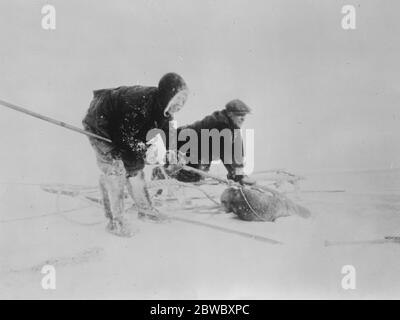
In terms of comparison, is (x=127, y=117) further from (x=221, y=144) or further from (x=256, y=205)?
(x=256, y=205)

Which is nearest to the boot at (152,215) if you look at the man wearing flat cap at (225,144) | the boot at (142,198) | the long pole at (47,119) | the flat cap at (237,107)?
the boot at (142,198)

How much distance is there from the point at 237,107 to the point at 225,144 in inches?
8.2

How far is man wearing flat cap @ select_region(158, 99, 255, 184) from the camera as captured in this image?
2.73 metres

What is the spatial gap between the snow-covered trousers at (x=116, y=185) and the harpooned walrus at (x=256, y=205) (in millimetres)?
436

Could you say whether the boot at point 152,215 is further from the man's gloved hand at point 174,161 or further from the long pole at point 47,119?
the long pole at point 47,119

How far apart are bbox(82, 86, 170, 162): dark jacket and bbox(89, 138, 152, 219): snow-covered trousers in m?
0.06

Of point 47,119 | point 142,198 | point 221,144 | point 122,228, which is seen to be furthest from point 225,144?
point 47,119

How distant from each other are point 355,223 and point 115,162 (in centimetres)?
132

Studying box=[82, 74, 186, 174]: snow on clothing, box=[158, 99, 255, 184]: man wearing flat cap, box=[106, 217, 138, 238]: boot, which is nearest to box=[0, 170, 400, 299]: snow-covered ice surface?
box=[106, 217, 138, 238]: boot

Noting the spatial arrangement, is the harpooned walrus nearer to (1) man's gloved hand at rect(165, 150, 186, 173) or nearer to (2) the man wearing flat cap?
(2) the man wearing flat cap

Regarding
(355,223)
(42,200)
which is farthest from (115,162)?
(355,223)

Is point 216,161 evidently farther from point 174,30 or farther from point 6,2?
point 6,2

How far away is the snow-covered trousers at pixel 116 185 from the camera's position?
2672 millimetres
